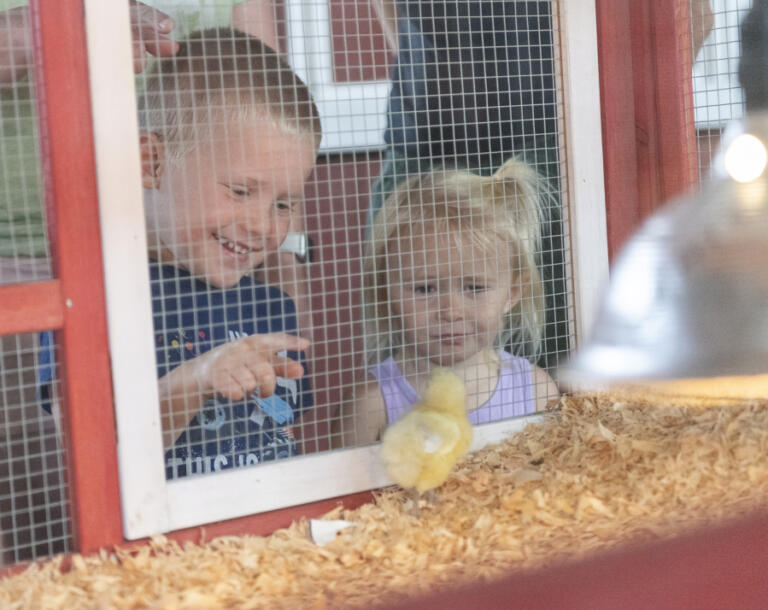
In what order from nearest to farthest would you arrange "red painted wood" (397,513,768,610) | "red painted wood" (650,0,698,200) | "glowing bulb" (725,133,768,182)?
"red painted wood" (397,513,768,610) → "glowing bulb" (725,133,768,182) → "red painted wood" (650,0,698,200)

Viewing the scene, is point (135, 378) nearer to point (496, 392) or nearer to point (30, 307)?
point (30, 307)

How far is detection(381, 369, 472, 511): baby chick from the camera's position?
91 cm

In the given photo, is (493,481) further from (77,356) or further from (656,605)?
(656,605)

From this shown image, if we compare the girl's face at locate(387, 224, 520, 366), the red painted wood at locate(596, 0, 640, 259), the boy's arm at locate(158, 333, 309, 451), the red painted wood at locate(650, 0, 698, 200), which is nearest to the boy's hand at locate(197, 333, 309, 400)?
the boy's arm at locate(158, 333, 309, 451)

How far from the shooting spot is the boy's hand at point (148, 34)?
2.96ft

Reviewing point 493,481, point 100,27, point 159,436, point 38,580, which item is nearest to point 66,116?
point 100,27

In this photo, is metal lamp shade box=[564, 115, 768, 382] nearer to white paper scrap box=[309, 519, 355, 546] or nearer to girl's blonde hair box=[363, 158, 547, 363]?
white paper scrap box=[309, 519, 355, 546]

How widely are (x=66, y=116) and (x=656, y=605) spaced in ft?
2.24

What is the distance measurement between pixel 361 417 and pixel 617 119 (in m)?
0.50

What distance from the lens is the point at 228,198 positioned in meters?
0.99

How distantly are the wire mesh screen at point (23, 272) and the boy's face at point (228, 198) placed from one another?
0.12 m

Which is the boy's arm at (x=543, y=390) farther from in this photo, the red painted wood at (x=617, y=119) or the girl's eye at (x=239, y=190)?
the girl's eye at (x=239, y=190)

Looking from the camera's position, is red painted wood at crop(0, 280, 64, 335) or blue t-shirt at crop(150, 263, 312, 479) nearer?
red painted wood at crop(0, 280, 64, 335)

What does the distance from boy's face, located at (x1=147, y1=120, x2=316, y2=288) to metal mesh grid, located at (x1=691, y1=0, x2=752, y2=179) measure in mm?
594
